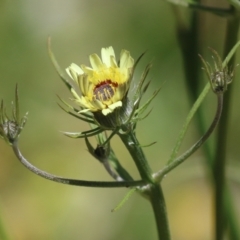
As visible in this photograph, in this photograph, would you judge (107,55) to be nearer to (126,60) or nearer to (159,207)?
(126,60)

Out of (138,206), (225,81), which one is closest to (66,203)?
(138,206)

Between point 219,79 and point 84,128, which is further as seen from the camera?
point 84,128

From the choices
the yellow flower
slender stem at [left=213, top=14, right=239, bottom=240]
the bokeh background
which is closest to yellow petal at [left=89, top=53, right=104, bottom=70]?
the yellow flower

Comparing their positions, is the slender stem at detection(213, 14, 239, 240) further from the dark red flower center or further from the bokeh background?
the bokeh background

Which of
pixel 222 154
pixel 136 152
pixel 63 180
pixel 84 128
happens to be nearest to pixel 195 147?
pixel 136 152

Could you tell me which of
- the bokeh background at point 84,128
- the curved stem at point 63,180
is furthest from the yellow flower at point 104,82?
the bokeh background at point 84,128
